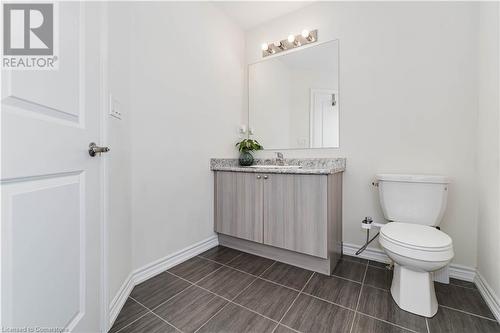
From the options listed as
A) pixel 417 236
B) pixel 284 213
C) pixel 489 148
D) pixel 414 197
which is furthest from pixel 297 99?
pixel 417 236

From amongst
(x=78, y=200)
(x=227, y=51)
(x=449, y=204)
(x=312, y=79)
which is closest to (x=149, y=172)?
(x=78, y=200)

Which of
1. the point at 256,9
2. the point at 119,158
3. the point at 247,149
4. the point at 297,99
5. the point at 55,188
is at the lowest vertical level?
the point at 55,188

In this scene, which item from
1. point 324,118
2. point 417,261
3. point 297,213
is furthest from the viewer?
point 324,118

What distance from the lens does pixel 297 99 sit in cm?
227

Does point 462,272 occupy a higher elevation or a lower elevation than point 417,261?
lower

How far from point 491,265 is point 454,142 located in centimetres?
82

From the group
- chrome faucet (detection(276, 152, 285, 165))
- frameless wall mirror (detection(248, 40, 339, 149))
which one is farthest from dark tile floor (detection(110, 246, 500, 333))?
frameless wall mirror (detection(248, 40, 339, 149))

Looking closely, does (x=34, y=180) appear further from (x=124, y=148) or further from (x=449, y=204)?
(x=449, y=204)

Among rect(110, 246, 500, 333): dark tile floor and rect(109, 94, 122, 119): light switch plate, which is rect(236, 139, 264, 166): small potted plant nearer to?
rect(110, 246, 500, 333): dark tile floor

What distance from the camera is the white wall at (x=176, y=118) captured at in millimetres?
1494

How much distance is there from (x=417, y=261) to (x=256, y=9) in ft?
8.31

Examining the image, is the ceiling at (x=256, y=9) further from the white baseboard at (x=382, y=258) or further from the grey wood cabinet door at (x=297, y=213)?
the white baseboard at (x=382, y=258)

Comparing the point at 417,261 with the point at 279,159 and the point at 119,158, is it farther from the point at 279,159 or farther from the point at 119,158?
the point at 119,158

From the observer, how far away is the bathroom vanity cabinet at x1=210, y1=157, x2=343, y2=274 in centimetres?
159
